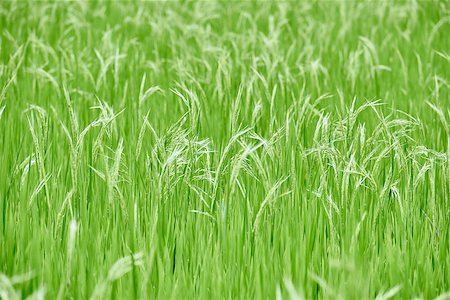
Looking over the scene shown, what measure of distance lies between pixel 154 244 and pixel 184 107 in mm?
1257

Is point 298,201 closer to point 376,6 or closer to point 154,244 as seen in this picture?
point 154,244

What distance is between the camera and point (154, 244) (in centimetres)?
162

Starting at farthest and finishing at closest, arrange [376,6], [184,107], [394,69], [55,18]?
[376,6] → [55,18] → [394,69] → [184,107]

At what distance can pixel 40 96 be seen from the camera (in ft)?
9.66

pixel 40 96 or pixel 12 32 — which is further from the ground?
pixel 12 32

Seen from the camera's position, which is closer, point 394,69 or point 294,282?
point 294,282

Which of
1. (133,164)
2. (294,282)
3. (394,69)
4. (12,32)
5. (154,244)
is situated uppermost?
(12,32)

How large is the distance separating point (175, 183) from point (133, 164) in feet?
0.97

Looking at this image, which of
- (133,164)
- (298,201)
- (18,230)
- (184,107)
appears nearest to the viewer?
(18,230)

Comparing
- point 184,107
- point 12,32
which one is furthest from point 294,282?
point 12,32

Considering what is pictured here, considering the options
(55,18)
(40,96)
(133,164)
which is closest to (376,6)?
(55,18)

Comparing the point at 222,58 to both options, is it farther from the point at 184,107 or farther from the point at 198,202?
the point at 198,202

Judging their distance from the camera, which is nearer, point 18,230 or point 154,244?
point 154,244

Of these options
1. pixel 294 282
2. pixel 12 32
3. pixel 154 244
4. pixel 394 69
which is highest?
pixel 12 32
